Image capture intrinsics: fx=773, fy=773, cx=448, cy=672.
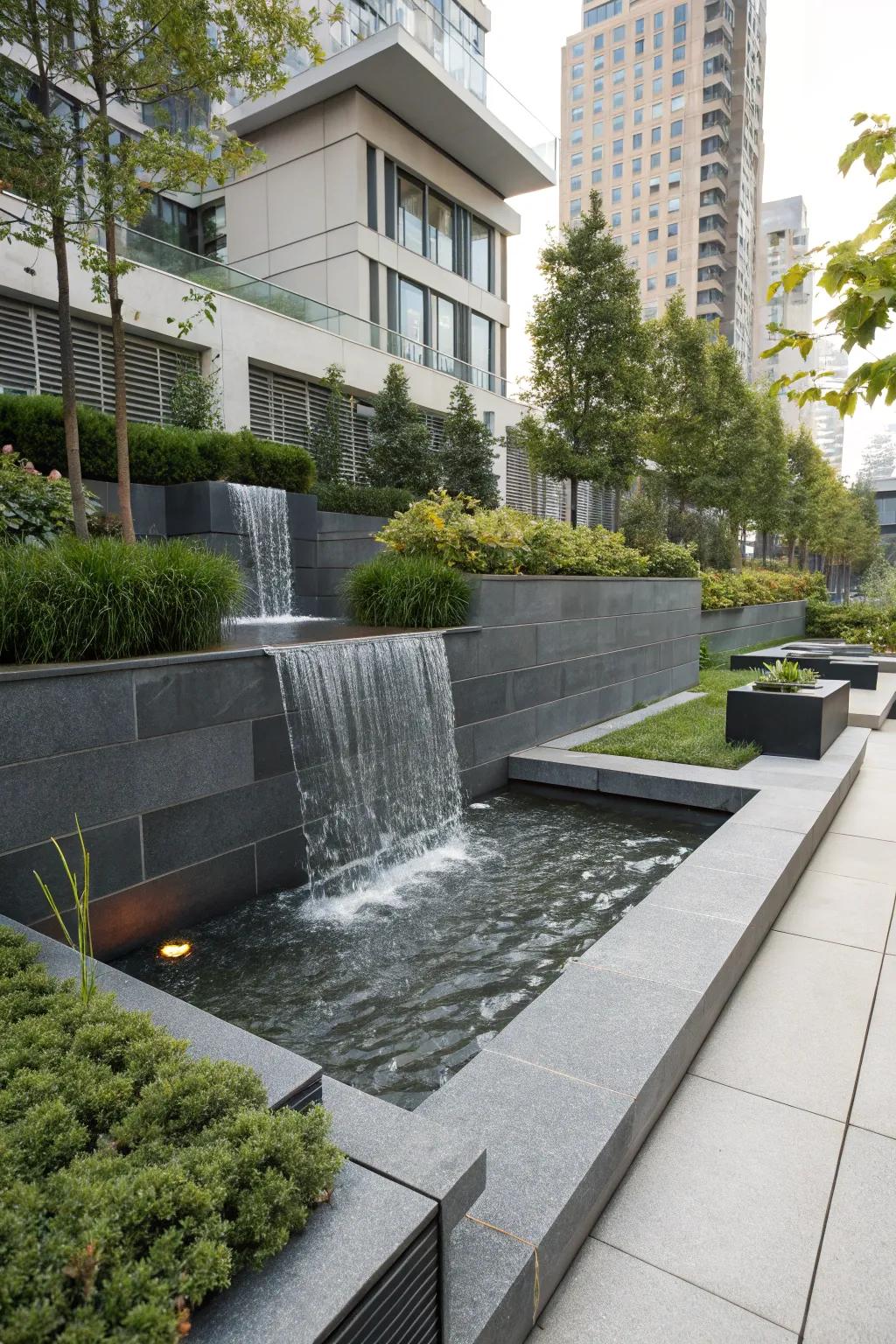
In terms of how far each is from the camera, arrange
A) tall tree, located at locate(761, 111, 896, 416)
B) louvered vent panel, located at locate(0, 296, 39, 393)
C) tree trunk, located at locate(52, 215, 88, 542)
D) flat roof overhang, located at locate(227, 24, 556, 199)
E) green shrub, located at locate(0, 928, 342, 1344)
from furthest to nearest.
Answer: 1. flat roof overhang, located at locate(227, 24, 556, 199)
2. louvered vent panel, located at locate(0, 296, 39, 393)
3. tree trunk, located at locate(52, 215, 88, 542)
4. tall tree, located at locate(761, 111, 896, 416)
5. green shrub, located at locate(0, 928, 342, 1344)

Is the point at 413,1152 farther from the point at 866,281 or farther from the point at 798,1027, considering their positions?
the point at 866,281

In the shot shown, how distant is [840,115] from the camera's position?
2902 millimetres

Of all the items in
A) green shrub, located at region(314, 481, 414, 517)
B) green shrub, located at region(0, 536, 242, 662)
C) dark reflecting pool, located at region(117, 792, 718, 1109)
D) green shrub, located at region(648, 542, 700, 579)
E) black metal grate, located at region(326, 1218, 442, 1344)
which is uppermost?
green shrub, located at region(314, 481, 414, 517)

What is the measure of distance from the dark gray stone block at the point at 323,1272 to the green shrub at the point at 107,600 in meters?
3.56

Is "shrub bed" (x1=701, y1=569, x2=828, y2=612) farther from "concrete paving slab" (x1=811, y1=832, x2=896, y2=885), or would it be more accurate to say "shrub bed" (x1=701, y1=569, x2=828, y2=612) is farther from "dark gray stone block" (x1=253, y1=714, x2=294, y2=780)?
"dark gray stone block" (x1=253, y1=714, x2=294, y2=780)

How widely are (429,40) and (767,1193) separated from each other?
2438 cm

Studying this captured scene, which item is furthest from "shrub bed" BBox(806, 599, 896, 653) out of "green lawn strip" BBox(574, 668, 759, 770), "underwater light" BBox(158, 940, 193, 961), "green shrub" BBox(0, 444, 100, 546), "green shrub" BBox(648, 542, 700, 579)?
"underwater light" BBox(158, 940, 193, 961)

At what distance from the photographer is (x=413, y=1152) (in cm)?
192

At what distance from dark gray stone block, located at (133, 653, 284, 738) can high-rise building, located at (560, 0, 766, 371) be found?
68.9 meters

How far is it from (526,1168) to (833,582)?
8369 centimetres

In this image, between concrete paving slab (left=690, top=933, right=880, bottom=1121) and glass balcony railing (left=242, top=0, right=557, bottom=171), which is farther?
glass balcony railing (left=242, top=0, right=557, bottom=171)

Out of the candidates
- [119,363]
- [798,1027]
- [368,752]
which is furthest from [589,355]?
[798,1027]

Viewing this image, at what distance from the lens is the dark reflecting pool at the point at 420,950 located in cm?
348

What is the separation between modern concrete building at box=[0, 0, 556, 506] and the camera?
14.6 metres
